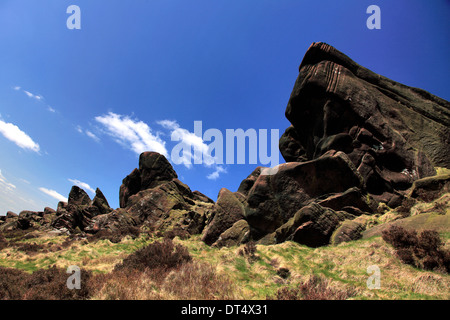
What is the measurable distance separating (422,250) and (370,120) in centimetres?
1919

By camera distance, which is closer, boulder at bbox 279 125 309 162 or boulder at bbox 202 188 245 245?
boulder at bbox 202 188 245 245

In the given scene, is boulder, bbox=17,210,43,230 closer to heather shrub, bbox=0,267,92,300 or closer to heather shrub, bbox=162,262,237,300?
heather shrub, bbox=0,267,92,300

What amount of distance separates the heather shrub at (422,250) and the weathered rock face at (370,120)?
12.0 meters

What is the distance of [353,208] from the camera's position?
687 inches

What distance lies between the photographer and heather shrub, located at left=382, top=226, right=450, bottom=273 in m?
7.85

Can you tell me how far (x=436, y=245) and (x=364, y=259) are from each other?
9.22 feet

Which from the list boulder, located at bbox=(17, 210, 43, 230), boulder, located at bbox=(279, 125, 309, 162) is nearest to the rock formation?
→ boulder, located at bbox=(279, 125, 309, 162)

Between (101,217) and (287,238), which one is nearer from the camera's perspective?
(287,238)

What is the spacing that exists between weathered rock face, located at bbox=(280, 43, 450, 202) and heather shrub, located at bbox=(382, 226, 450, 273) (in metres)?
12.0

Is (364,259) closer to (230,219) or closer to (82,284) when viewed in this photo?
(82,284)

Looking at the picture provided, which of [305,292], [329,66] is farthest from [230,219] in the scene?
[329,66]

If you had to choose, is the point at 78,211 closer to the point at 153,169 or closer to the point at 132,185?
the point at 132,185

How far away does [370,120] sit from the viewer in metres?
23.3

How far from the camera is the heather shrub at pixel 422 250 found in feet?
25.8
